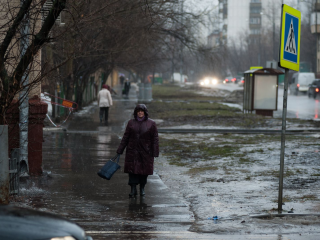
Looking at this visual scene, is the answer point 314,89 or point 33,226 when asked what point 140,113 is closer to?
point 33,226

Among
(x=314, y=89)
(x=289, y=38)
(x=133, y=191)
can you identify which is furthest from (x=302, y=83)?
(x=289, y=38)

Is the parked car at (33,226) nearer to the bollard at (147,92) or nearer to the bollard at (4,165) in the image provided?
the bollard at (4,165)

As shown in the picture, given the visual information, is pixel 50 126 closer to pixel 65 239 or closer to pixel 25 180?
pixel 25 180

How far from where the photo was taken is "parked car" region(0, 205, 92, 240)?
157 inches

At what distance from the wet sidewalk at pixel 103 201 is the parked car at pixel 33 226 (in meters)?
2.11

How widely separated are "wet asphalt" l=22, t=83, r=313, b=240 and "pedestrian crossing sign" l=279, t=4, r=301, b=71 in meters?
2.44

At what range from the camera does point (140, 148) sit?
8.93m

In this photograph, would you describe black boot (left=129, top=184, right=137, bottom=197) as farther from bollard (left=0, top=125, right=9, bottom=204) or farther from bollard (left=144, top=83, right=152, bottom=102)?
bollard (left=144, top=83, right=152, bottom=102)

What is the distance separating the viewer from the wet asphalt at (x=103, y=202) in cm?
679

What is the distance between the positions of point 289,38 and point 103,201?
3511 millimetres

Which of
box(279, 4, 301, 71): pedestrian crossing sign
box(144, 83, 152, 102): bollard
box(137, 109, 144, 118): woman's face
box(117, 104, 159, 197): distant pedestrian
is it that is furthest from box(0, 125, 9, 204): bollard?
box(144, 83, 152, 102): bollard

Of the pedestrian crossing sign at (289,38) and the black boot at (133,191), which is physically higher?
the pedestrian crossing sign at (289,38)

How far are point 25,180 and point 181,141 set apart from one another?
7.44 meters

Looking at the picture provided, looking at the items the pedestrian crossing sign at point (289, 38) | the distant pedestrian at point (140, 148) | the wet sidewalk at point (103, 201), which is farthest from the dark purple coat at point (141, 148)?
the pedestrian crossing sign at point (289, 38)
